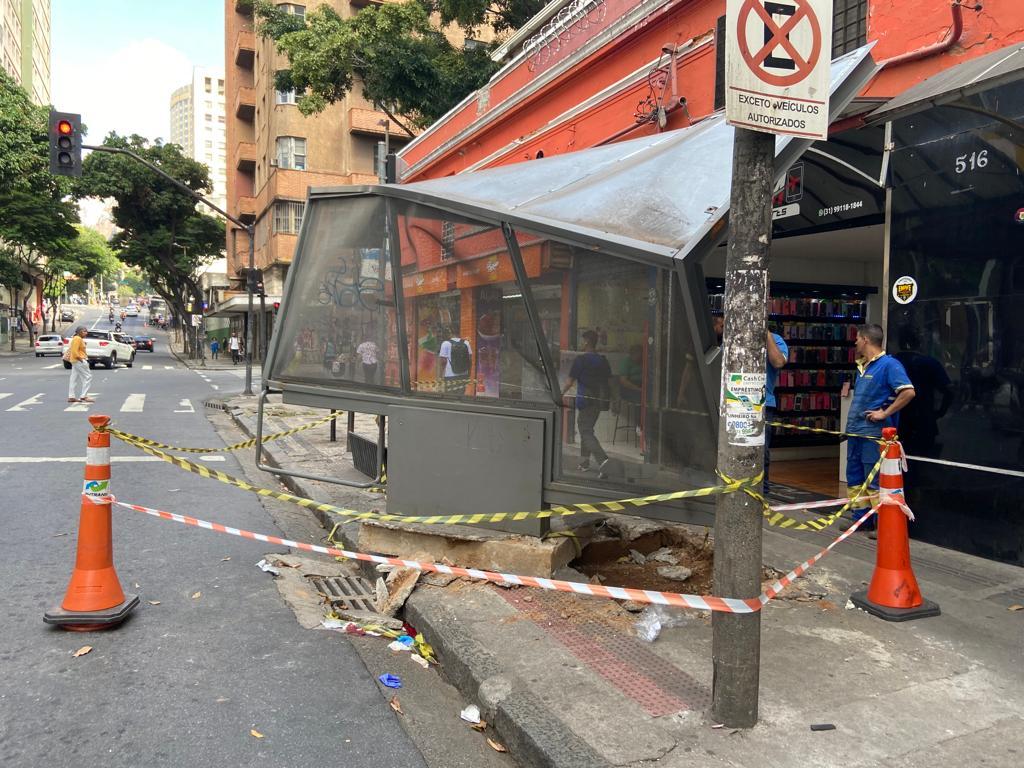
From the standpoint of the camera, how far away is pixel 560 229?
4285mm

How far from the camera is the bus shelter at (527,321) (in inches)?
160

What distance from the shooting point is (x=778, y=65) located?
287 cm

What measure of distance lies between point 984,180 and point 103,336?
113 feet

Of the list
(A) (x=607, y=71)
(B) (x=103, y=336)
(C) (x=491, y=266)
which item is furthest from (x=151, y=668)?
(B) (x=103, y=336)

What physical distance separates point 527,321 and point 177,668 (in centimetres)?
278

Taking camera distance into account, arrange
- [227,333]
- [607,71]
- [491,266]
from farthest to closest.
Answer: [227,333]
[607,71]
[491,266]

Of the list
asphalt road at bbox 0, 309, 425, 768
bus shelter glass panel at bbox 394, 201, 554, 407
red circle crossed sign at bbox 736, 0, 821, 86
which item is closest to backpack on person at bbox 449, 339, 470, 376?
bus shelter glass panel at bbox 394, 201, 554, 407

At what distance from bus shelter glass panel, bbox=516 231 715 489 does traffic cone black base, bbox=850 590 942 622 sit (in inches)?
56.9

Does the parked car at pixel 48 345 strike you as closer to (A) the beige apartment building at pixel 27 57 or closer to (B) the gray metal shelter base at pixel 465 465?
(A) the beige apartment building at pixel 27 57

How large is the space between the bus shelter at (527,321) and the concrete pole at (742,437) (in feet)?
2.70

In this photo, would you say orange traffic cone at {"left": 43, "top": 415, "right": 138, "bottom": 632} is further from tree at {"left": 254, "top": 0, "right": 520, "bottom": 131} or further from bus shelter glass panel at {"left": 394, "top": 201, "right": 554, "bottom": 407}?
tree at {"left": 254, "top": 0, "right": 520, "bottom": 131}

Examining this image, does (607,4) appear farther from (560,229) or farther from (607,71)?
(560,229)

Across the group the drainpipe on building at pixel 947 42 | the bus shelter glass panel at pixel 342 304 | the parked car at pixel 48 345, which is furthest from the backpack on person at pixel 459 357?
the parked car at pixel 48 345

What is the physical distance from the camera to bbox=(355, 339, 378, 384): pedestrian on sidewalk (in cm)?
543
